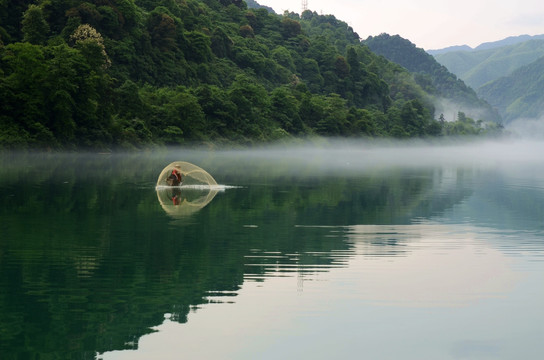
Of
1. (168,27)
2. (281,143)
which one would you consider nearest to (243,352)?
(281,143)

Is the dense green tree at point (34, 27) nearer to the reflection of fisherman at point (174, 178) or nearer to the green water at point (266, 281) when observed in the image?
the reflection of fisherman at point (174, 178)

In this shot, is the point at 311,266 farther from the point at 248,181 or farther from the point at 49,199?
the point at 248,181

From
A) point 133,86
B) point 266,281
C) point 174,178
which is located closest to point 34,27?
point 133,86

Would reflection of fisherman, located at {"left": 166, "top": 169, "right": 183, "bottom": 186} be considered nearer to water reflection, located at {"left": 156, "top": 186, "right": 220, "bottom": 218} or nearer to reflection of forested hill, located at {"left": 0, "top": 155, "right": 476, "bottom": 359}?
water reflection, located at {"left": 156, "top": 186, "right": 220, "bottom": 218}

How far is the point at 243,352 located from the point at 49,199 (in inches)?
1031

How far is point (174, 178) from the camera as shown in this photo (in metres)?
43.6

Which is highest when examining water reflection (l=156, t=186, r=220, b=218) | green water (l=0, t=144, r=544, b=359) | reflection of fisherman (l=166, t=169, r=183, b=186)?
reflection of fisherman (l=166, t=169, r=183, b=186)

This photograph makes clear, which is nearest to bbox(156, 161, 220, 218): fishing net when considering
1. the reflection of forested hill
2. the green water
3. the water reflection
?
the water reflection

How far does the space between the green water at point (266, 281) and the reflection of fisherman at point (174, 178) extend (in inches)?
333

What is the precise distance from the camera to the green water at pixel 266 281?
12.7m

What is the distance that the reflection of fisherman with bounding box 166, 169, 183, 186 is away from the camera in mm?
43375

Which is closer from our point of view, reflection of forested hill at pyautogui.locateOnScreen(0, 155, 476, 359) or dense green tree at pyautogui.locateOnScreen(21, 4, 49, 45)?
reflection of forested hill at pyautogui.locateOnScreen(0, 155, 476, 359)

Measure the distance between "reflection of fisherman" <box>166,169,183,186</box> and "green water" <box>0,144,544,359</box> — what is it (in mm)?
8455

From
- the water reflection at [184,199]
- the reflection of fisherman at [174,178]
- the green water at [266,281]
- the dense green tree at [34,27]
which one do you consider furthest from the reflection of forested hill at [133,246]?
the dense green tree at [34,27]
